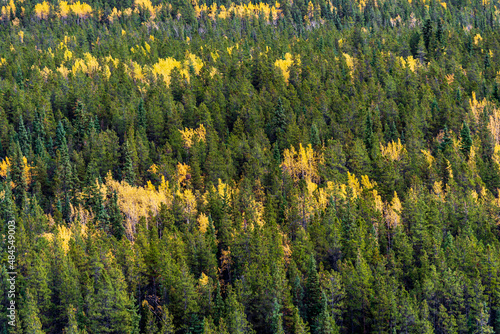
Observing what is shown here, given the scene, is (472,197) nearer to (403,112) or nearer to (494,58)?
(403,112)

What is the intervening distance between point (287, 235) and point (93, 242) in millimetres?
27585

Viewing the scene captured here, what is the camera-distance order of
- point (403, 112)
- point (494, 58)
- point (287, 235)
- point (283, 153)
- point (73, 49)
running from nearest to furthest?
point (287, 235)
point (283, 153)
point (403, 112)
point (494, 58)
point (73, 49)

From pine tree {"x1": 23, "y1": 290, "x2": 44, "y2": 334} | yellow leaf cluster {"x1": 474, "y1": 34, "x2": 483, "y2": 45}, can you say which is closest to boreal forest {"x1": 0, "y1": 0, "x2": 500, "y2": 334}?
pine tree {"x1": 23, "y1": 290, "x2": 44, "y2": 334}

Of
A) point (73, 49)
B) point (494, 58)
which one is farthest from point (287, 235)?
point (73, 49)

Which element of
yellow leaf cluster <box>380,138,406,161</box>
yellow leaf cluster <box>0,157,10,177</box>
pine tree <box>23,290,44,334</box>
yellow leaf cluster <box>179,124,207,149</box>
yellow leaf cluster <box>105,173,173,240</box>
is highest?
yellow leaf cluster <box>0,157,10,177</box>

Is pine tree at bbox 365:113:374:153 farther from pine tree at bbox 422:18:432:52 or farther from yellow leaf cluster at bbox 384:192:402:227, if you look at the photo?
pine tree at bbox 422:18:432:52

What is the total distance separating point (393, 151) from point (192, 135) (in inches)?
1477

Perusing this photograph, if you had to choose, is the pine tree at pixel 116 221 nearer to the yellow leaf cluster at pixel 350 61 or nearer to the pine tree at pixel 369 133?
the pine tree at pixel 369 133

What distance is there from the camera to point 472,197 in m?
93.5

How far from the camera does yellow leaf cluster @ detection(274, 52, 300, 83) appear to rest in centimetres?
14516

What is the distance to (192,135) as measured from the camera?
115 metres

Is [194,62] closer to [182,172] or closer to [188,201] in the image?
[182,172]

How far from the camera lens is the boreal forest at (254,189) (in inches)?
2859

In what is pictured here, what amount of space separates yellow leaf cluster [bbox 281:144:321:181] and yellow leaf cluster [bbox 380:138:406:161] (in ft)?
39.7
